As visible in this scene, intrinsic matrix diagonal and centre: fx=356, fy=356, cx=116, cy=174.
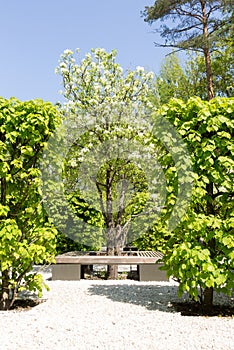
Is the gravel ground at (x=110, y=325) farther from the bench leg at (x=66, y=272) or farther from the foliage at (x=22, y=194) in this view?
the bench leg at (x=66, y=272)

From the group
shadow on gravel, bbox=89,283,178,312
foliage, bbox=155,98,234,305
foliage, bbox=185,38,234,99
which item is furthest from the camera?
foliage, bbox=185,38,234,99

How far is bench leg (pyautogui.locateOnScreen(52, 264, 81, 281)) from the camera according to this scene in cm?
741

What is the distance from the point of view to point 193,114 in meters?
4.71

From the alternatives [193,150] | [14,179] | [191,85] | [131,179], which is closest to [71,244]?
[131,179]

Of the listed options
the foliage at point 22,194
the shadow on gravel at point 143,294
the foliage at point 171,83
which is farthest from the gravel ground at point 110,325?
the foliage at point 171,83

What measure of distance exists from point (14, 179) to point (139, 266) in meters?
3.51

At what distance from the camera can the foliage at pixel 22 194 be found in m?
4.62

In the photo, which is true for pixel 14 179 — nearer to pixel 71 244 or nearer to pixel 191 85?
pixel 71 244

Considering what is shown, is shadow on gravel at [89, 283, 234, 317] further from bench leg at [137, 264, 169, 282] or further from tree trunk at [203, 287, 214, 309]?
bench leg at [137, 264, 169, 282]

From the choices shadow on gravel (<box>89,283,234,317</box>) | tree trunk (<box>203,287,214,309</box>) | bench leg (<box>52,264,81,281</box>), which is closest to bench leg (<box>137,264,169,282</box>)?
shadow on gravel (<box>89,283,234,317</box>)

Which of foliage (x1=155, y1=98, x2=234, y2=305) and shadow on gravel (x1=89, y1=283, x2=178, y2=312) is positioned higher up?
foliage (x1=155, y1=98, x2=234, y2=305)

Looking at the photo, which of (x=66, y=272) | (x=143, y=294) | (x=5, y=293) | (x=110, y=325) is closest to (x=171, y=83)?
(x=66, y=272)

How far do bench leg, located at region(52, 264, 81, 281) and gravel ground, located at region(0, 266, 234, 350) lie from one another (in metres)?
1.79

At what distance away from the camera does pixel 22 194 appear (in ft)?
16.5
